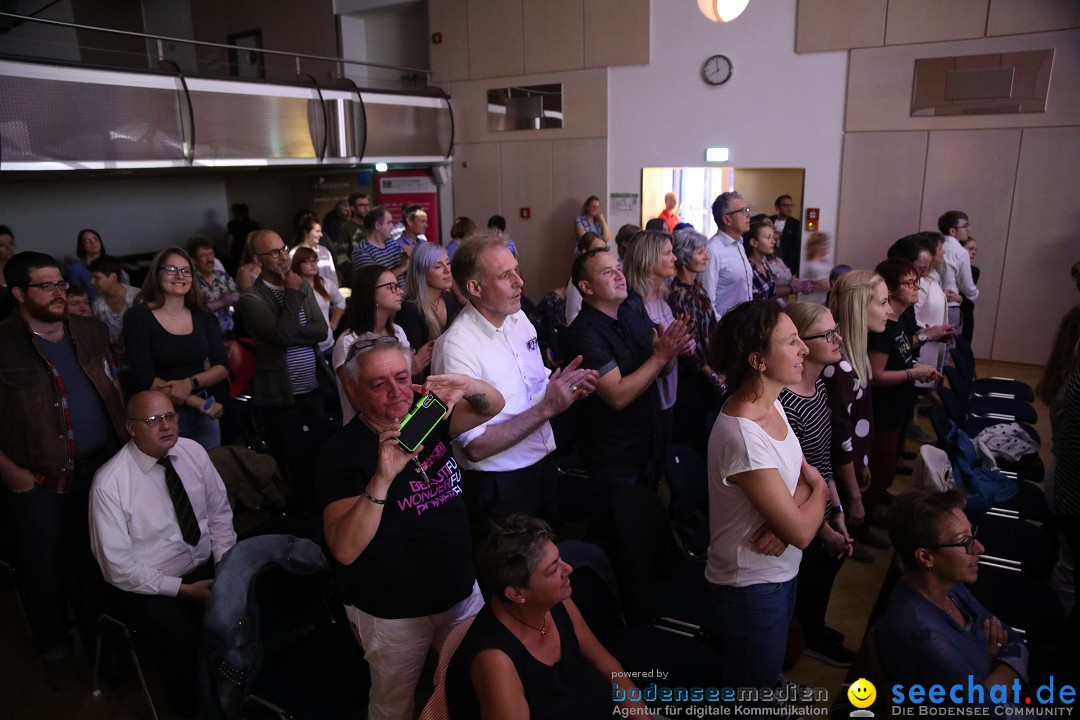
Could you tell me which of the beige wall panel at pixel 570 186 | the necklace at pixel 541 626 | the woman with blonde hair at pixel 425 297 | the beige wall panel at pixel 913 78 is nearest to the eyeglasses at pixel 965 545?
the necklace at pixel 541 626

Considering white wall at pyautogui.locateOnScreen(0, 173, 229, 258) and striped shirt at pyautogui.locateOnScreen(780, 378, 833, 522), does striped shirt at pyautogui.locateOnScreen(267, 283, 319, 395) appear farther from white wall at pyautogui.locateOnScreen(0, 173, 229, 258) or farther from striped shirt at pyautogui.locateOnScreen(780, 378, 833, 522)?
white wall at pyautogui.locateOnScreen(0, 173, 229, 258)

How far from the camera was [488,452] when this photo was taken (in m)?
2.48

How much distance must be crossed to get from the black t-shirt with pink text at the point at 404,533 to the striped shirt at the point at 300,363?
2.34 meters

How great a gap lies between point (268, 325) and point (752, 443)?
2995 millimetres

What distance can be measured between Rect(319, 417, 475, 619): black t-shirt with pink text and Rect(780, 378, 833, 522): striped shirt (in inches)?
56.6

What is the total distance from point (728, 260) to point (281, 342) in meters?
3.15

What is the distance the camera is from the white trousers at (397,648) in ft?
6.63

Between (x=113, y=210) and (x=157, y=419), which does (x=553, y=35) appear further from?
(x=157, y=419)

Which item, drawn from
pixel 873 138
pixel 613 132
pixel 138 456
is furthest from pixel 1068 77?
pixel 138 456

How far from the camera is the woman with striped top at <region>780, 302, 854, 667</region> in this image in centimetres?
271

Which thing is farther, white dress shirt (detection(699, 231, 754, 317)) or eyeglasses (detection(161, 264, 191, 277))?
white dress shirt (detection(699, 231, 754, 317))

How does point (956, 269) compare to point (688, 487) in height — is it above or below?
above

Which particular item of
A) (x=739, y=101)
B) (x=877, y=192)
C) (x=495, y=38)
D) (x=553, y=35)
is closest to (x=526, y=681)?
(x=877, y=192)

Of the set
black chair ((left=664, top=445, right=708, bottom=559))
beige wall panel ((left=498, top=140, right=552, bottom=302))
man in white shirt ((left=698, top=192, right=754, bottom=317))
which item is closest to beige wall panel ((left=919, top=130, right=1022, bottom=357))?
man in white shirt ((left=698, top=192, right=754, bottom=317))
